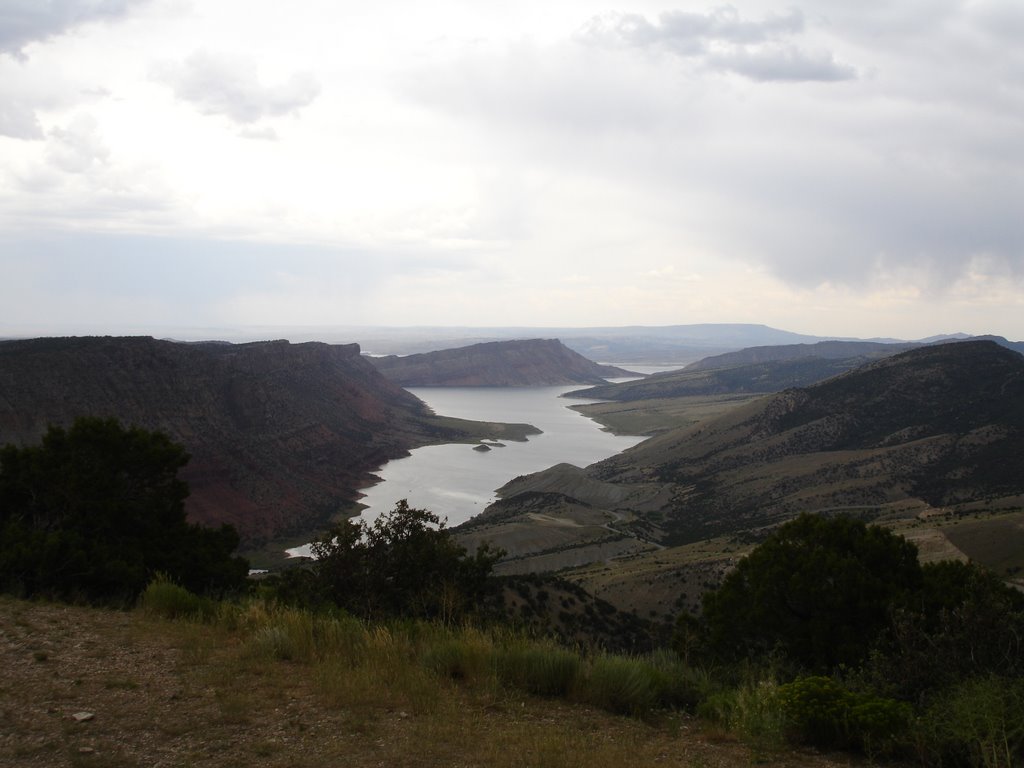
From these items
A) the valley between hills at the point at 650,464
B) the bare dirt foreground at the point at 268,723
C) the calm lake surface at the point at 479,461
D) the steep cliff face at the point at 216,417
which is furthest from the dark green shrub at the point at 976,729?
the steep cliff face at the point at 216,417

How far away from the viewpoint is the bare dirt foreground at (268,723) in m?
5.16

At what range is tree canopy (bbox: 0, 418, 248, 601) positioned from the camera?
38.0ft

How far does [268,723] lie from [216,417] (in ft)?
225

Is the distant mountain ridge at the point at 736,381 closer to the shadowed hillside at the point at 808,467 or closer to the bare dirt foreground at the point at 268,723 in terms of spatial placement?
the shadowed hillside at the point at 808,467

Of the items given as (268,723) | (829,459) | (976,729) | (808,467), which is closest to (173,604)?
(268,723)

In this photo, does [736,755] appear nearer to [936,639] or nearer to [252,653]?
[936,639]

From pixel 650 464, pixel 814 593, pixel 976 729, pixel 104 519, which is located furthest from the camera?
pixel 650 464

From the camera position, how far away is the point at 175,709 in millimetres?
5930

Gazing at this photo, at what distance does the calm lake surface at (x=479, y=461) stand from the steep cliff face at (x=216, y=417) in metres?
3.82

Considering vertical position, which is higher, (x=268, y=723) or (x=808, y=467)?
(x=268, y=723)

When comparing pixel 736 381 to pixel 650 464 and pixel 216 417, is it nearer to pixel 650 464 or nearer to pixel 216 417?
pixel 650 464

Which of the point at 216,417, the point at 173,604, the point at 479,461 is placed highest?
the point at 173,604

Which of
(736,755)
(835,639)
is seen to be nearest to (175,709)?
(736,755)

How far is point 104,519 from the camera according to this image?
14258 mm
